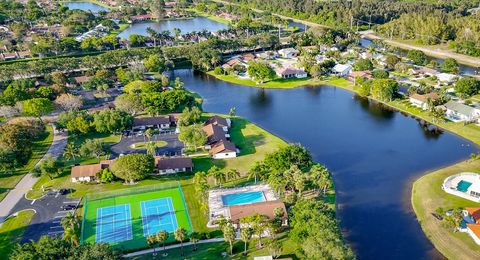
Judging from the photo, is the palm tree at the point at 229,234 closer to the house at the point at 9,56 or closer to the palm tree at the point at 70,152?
the palm tree at the point at 70,152

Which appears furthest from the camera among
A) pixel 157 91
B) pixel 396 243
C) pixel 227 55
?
pixel 227 55

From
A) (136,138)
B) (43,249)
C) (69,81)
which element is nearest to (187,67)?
(69,81)

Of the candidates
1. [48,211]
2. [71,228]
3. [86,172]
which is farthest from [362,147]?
[48,211]

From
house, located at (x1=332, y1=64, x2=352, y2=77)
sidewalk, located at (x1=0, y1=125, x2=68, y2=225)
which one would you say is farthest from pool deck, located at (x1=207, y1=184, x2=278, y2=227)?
house, located at (x1=332, y1=64, x2=352, y2=77)

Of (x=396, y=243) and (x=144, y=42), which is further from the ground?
A: (x=144, y=42)

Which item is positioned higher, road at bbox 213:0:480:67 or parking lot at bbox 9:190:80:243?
road at bbox 213:0:480:67

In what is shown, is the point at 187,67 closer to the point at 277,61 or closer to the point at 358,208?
the point at 277,61

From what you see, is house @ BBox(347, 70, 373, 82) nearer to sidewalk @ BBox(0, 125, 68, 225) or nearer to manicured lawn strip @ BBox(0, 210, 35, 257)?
sidewalk @ BBox(0, 125, 68, 225)
